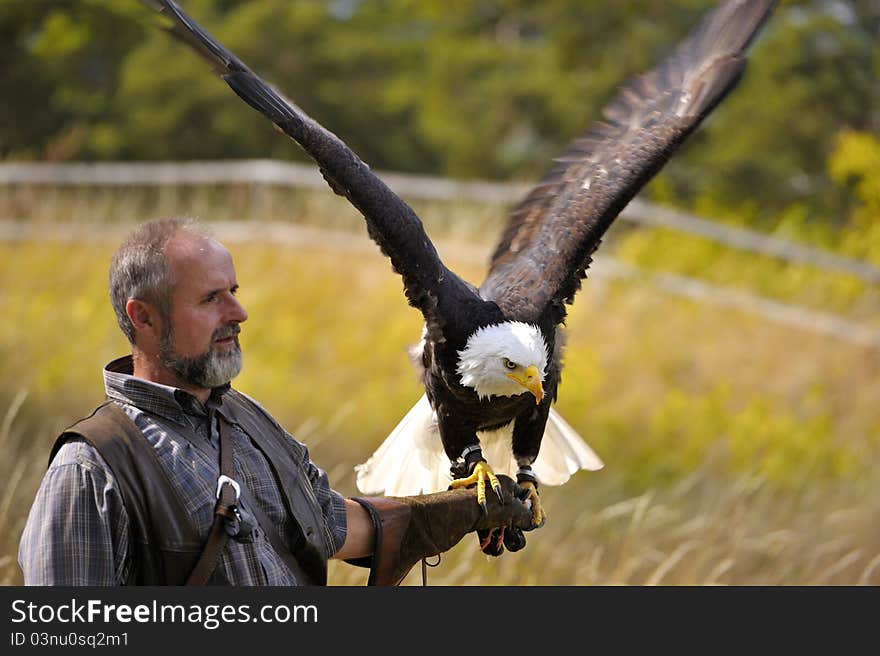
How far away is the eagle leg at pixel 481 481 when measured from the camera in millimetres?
3310

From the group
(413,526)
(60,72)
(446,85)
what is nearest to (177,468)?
(413,526)

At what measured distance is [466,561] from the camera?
4.19 m

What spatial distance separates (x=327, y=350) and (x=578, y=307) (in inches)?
92.1

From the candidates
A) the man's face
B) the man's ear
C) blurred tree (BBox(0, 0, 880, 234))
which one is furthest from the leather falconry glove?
blurred tree (BBox(0, 0, 880, 234))

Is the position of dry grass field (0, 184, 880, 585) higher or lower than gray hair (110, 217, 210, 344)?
higher

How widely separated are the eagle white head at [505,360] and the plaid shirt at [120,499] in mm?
1188

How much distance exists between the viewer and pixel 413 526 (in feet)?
9.78

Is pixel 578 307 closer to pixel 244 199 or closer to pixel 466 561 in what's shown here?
pixel 244 199

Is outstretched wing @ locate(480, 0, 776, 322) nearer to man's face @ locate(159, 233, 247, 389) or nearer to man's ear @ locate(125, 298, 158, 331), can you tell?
man's face @ locate(159, 233, 247, 389)

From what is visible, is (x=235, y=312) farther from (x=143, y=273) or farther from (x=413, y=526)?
(x=413, y=526)

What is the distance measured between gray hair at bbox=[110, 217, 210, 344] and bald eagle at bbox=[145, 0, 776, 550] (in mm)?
977

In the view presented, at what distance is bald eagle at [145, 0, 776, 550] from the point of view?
3492 millimetres

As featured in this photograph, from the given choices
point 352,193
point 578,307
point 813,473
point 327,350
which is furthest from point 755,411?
point 352,193

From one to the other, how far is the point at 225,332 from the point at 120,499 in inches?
17.5
